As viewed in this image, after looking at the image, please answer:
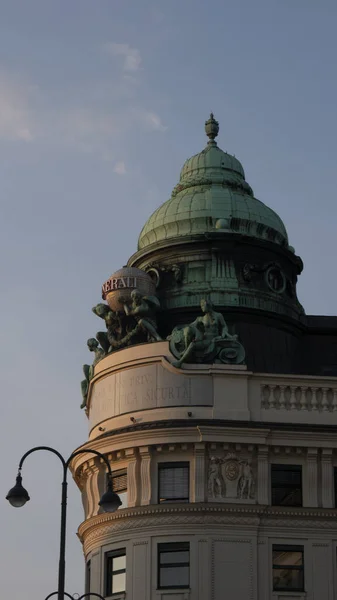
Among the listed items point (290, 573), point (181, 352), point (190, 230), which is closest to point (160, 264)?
point (190, 230)

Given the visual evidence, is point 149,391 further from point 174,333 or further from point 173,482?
point 173,482

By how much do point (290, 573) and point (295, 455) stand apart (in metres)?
4.76

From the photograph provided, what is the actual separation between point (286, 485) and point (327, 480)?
5.48 feet

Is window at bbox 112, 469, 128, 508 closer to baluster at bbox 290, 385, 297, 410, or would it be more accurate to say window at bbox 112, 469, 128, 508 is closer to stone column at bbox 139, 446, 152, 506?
stone column at bbox 139, 446, 152, 506

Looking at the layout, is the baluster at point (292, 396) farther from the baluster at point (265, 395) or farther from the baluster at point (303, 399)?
the baluster at point (265, 395)

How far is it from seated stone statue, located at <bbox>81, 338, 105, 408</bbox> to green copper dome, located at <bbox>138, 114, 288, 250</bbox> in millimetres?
5559

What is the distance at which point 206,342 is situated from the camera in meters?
55.5

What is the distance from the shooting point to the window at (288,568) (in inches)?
2072

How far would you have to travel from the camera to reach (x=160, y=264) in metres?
60.2

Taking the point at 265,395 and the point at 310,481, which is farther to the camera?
the point at 265,395

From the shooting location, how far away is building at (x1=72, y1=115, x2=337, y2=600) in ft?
172

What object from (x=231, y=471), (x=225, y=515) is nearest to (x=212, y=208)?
(x=231, y=471)

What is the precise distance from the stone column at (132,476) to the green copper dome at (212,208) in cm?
1071

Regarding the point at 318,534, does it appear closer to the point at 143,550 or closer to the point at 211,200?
the point at 143,550
